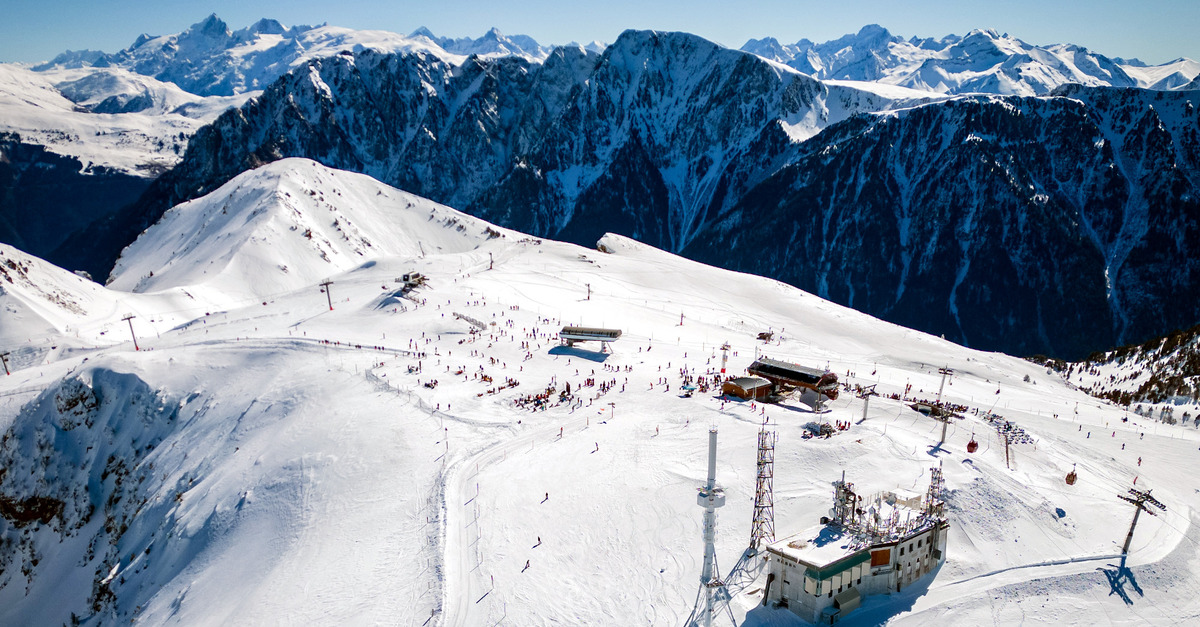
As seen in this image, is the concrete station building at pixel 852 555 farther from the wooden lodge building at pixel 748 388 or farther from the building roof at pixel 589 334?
the building roof at pixel 589 334

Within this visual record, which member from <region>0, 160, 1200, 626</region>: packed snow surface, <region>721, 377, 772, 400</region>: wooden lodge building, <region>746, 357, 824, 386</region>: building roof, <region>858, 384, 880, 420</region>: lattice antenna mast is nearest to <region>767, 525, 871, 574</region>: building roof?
<region>0, 160, 1200, 626</region>: packed snow surface

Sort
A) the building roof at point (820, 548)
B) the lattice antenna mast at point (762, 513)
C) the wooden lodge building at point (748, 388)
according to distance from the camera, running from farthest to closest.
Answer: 1. the wooden lodge building at point (748, 388)
2. the lattice antenna mast at point (762, 513)
3. the building roof at point (820, 548)

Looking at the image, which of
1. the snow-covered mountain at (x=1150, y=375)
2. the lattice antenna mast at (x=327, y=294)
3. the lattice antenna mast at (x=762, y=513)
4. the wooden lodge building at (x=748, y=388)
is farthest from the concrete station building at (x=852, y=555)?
the lattice antenna mast at (x=327, y=294)

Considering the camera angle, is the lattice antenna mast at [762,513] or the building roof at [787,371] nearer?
the lattice antenna mast at [762,513]

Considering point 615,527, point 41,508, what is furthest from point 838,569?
point 41,508

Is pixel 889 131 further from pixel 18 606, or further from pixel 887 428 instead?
pixel 18 606

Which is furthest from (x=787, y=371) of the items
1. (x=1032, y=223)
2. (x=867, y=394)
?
(x=1032, y=223)

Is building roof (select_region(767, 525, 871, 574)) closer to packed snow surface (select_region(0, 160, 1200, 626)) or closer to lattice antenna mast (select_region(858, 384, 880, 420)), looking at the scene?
packed snow surface (select_region(0, 160, 1200, 626))

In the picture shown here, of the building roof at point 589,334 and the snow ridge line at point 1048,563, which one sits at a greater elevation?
the building roof at point 589,334
